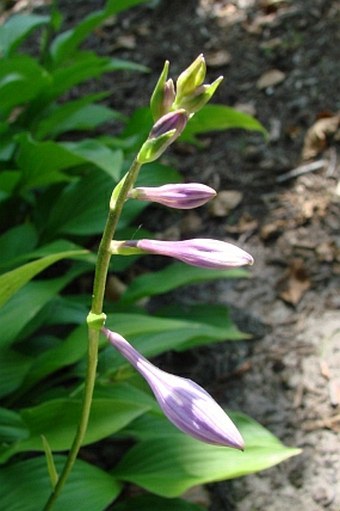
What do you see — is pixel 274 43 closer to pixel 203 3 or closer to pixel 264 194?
pixel 203 3

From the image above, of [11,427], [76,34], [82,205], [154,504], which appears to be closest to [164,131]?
[11,427]

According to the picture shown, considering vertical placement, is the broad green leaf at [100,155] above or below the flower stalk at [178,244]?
below

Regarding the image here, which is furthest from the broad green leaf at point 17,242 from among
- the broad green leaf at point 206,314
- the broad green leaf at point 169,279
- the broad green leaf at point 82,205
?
the broad green leaf at point 206,314

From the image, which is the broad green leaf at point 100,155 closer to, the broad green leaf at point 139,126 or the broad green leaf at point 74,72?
the broad green leaf at point 139,126

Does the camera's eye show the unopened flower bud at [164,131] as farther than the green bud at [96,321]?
No

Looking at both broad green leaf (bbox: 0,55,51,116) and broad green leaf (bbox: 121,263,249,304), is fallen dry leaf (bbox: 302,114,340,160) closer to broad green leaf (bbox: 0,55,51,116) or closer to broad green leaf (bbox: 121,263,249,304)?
broad green leaf (bbox: 121,263,249,304)

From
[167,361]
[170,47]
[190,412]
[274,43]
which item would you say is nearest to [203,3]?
[170,47]
